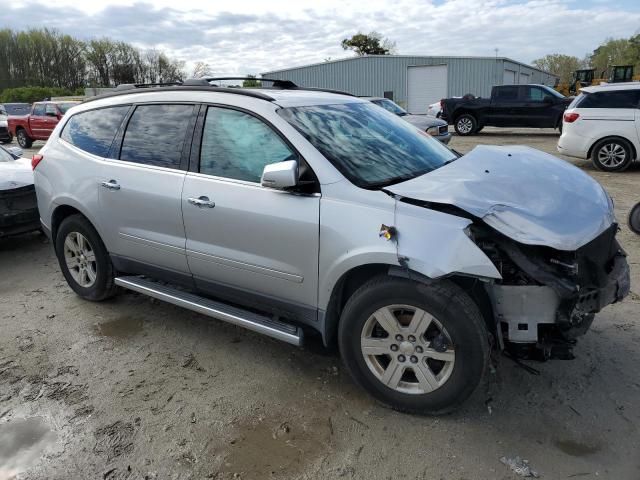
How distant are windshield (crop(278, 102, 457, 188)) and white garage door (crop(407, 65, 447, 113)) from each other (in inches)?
1342

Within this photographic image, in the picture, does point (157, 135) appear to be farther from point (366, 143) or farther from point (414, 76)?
point (414, 76)

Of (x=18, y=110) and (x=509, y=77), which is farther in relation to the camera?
(x=509, y=77)

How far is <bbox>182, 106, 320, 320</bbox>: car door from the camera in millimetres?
3049

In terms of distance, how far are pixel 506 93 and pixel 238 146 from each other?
17678 mm

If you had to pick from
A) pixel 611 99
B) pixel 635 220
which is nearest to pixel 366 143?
pixel 635 220

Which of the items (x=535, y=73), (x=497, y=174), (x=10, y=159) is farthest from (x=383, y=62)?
(x=497, y=174)

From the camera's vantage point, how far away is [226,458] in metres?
2.62

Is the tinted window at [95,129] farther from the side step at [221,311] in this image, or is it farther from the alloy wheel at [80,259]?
the side step at [221,311]

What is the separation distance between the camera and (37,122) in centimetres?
1914

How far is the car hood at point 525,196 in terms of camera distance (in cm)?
260

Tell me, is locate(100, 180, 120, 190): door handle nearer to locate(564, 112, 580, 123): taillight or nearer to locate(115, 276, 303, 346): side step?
locate(115, 276, 303, 346): side step

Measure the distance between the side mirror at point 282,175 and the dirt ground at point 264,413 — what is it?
130 centimetres

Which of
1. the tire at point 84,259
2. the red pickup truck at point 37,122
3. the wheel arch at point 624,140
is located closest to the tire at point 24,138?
the red pickup truck at point 37,122

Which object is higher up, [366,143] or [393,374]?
[366,143]
